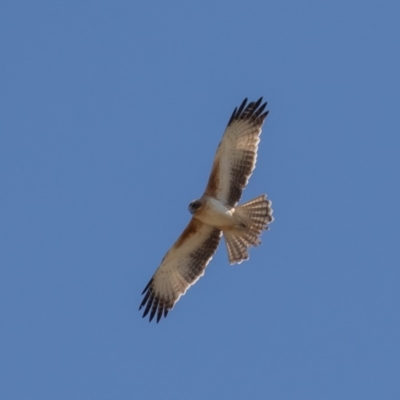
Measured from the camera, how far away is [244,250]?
1405 cm

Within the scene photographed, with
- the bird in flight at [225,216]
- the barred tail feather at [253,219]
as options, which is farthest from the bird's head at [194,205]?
the barred tail feather at [253,219]

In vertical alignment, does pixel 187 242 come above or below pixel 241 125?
below

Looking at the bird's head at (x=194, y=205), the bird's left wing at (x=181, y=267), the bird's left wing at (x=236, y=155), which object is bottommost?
the bird's left wing at (x=181, y=267)

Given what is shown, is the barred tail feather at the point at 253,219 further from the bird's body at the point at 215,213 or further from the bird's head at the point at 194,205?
the bird's head at the point at 194,205

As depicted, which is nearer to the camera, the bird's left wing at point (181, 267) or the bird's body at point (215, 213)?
the bird's body at point (215, 213)

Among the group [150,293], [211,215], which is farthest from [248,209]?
[150,293]

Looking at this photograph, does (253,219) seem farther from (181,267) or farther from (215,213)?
(181,267)

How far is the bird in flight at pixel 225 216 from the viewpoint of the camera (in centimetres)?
1390

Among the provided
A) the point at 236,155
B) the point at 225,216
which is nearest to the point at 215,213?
the point at 225,216

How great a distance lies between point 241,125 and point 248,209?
3.71ft

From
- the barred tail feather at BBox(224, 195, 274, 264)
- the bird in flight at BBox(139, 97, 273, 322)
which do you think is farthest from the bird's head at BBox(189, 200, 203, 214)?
the barred tail feather at BBox(224, 195, 274, 264)

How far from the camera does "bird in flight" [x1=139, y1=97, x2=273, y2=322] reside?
13.9m

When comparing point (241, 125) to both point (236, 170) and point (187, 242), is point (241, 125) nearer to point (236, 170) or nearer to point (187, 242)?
point (236, 170)

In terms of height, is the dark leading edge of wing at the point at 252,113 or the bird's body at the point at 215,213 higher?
the dark leading edge of wing at the point at 252,113
